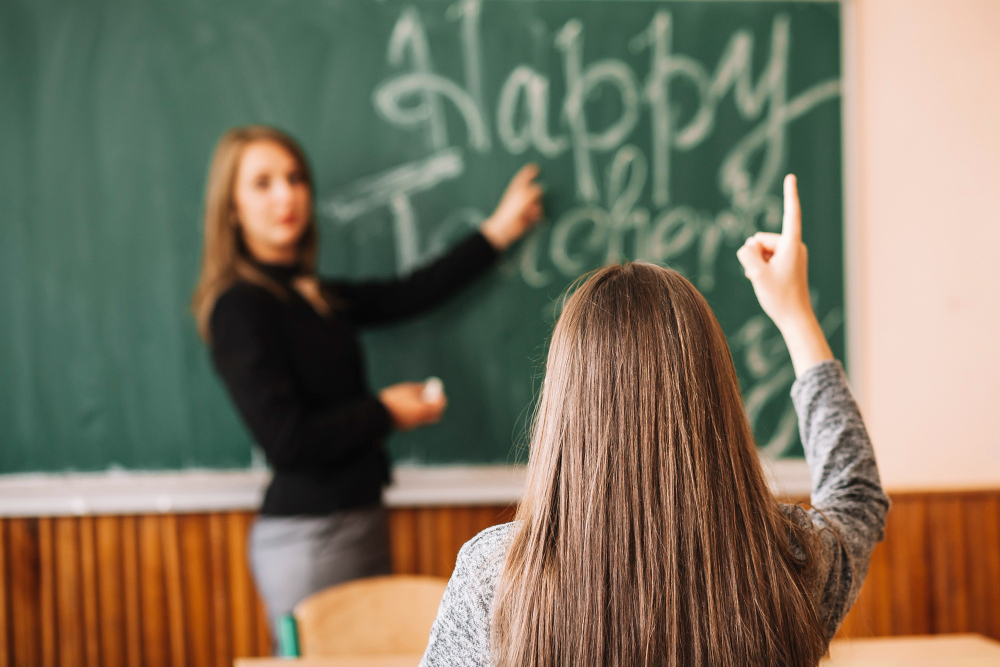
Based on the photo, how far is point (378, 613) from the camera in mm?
1309

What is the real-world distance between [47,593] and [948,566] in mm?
2609

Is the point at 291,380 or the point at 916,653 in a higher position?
the point at 291,380

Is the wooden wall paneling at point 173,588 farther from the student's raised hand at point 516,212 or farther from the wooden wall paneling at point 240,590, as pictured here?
the student's raised hand at point 516,212

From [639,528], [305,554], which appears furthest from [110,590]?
[639,528]

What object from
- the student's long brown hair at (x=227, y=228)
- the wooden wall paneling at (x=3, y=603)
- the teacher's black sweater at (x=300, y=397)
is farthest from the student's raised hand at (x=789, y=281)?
the wooden wall paneling at (x=3, y=603)

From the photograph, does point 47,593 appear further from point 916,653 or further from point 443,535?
point 916,653

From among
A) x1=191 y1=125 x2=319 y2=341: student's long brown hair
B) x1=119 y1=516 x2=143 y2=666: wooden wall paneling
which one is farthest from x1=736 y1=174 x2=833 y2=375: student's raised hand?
x1=119 y1=516 x2=143 y2=666: wooden wall paneling

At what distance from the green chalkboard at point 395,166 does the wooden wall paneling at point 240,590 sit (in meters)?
0.20

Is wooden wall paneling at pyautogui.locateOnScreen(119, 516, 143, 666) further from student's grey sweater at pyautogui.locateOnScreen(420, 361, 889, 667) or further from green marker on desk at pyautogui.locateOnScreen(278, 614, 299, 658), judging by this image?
student's grey sweater at pyautogui.locateOnScreen(420, 361, 889, 667)

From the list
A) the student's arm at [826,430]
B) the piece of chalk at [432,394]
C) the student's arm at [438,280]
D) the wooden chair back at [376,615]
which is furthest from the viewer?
the student's arm at [438,280]

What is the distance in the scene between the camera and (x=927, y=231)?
200cm

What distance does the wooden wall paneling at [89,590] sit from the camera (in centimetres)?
185

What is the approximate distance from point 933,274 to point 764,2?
37.1 inches

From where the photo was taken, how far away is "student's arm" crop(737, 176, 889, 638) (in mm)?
698
